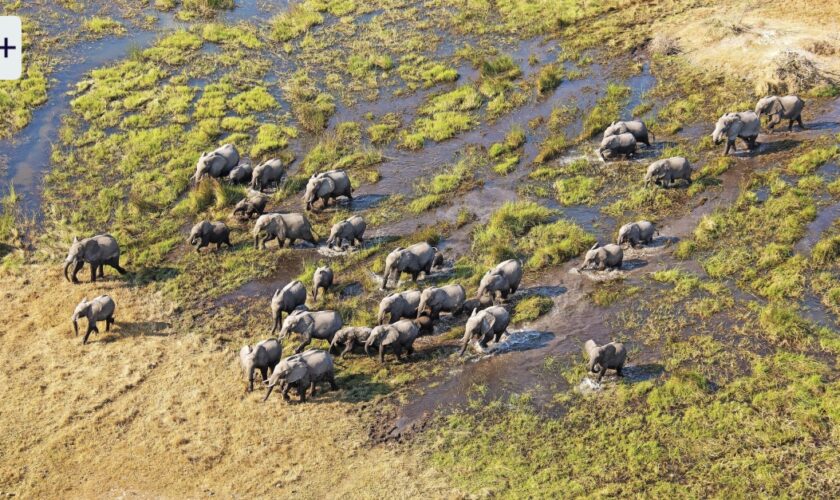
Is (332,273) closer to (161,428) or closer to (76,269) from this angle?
(161,428)

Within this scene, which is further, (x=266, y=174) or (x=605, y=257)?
(x=266, y=174)

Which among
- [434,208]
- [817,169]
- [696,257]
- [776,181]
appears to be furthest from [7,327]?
[817,169]

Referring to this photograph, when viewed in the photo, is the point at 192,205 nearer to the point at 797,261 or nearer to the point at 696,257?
the point at 696,257

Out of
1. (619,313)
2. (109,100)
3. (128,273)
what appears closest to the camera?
(619,313)

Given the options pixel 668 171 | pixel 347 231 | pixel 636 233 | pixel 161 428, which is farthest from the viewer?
pixel 668 171

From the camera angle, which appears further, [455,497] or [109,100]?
[109,100]

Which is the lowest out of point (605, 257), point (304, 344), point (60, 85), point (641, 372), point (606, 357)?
point (641, 372)

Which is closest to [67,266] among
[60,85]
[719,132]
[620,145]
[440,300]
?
[440,300]
